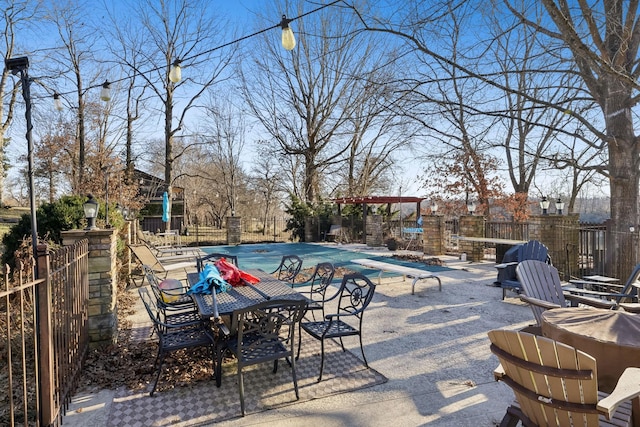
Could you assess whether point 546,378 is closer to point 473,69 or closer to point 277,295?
point 277,295

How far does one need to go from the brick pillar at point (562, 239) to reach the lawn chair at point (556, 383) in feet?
22.6

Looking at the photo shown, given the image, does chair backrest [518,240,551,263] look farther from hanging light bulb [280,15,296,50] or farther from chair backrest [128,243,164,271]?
chair backrest [128,243,164,271]

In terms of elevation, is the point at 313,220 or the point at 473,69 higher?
the point at 473,69

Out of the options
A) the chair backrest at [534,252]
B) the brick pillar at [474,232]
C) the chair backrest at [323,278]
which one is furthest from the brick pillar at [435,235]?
the chair backrest at [323,278]

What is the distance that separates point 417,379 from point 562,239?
6.39 metres

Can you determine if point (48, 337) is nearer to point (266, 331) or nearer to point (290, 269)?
point (266, 331)

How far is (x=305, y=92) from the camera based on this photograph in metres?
20.8

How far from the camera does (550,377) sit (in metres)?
1.69

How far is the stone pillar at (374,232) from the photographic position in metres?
14.8

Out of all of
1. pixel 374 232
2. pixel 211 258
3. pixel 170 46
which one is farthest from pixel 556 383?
pixel 170 46

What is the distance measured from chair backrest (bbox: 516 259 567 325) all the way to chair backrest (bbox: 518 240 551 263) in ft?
7.86

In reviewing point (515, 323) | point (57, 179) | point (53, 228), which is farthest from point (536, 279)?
point (57, 179)

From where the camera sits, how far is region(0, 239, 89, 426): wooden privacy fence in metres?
2.03

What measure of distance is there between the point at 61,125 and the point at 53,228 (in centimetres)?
1624
